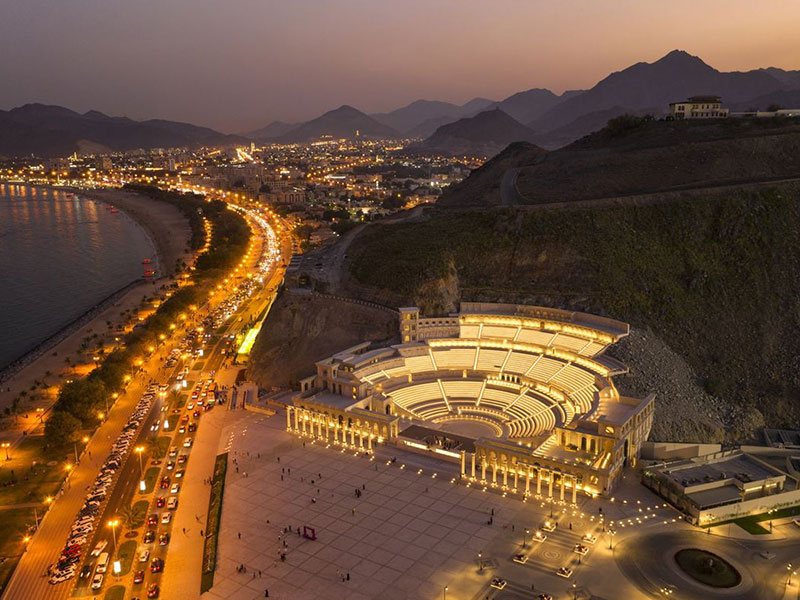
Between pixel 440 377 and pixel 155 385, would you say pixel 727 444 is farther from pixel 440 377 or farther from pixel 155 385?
pixel 155 385

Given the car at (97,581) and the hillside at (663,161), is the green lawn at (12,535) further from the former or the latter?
the hillside at (663,161)

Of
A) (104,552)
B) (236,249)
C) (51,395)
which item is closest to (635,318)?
(104,552)

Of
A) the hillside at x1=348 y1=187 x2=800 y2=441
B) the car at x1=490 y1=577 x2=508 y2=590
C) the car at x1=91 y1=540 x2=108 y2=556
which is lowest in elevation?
the car at x1=91 y1=540 x2=108 y2=556

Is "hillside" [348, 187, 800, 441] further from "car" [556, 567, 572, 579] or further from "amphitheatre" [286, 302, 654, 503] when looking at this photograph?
"car" [556, 567, 572, 579]

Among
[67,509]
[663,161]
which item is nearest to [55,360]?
[67,509]

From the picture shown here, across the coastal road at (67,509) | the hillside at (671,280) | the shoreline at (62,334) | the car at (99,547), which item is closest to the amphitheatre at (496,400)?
the hillside at (671,280)

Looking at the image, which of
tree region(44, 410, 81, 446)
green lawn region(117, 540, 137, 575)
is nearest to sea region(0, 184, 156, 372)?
tree region(44, 410, 81, 446)

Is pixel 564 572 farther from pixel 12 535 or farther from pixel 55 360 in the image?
pixel 55 360
